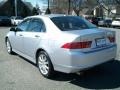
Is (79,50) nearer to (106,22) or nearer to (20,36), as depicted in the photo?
(20,36)

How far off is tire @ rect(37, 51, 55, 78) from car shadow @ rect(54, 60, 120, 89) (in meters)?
0.27

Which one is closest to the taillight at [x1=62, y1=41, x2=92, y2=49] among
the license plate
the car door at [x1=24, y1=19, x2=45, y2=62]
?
the license plate

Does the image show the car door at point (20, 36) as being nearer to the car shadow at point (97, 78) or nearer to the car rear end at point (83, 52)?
the car shadow at point (97, 78)

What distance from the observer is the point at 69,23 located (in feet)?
23.2

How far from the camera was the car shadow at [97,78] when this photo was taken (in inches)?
243

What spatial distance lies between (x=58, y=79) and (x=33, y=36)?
1423 mm

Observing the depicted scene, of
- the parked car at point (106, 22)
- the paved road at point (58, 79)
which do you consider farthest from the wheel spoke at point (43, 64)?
the parked car at point (106, 22)

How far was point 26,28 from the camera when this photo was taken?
8.13m

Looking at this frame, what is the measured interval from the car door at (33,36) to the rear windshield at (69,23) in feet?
1.42

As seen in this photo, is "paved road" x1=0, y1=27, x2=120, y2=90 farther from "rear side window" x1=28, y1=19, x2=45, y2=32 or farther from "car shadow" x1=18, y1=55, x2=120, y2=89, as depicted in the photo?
"rear side window" x1=28, y1=19, x2=45, y2=32

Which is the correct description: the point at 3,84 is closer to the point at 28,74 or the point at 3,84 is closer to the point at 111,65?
the point at 28,74

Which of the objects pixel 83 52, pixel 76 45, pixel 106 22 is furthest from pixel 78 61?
pixel 106 22

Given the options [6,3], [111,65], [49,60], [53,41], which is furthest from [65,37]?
[6,3]

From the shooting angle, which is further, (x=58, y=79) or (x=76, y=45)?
(x=58, y=79)
